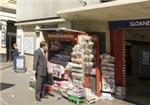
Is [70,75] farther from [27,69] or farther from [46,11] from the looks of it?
[27,69]

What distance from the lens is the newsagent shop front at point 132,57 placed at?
1245 cm

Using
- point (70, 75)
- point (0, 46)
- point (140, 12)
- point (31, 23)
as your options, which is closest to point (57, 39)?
point (70, 75)

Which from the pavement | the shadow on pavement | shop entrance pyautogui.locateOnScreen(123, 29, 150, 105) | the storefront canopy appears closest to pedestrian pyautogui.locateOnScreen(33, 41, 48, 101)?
the pavement

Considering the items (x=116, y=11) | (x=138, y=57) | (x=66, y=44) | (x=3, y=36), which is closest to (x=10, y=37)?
(x=3, y=36)

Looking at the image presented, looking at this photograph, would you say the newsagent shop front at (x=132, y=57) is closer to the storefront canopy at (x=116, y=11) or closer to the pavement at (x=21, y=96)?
the storefront canopy at (x=116, y=11)

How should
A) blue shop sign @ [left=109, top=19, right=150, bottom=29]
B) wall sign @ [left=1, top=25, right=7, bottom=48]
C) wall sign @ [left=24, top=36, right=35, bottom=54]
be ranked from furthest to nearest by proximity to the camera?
wall sign @ [left=1, top=25, right=7, bottom=48], wall sign @ [left=24, top=36, right=35, bottom=54], blue shop sign @ [left=109, top=19, right=150, bottom=29]

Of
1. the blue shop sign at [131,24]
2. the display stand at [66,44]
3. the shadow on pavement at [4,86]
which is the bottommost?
the shadow on pavement at [4,86]

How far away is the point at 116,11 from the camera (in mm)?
11055

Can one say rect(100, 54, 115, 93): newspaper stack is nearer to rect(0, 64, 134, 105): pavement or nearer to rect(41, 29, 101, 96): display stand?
rect(41, 29, 101, 96): display stand

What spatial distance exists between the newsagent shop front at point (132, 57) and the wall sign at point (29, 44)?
203 inches

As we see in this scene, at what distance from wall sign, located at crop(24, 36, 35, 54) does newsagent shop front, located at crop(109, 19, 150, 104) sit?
5149 millimetres

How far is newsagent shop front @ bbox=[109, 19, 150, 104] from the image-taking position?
40.8 ft

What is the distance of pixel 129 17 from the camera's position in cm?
1184

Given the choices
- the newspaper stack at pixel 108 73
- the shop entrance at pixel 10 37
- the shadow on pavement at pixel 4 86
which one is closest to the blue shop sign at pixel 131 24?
the newspaper stack at pixel 108 73
